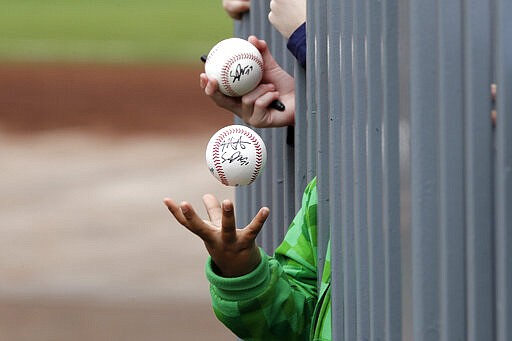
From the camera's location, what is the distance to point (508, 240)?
1293 mm

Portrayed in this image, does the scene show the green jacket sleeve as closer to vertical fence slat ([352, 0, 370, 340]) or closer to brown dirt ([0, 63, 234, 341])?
vertical fence slat ([352, 0, 370, 340])

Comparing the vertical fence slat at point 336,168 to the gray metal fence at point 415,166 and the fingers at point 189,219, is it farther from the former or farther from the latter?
the fingers at point 189,219

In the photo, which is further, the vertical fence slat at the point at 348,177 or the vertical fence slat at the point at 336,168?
the vertical fence slat at the point at 336,168

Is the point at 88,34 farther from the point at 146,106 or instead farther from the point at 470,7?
the point at 470,7

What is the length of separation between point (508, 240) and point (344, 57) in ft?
2.34

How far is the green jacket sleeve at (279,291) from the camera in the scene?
89.0 inches

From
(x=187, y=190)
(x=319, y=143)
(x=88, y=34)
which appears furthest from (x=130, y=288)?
(x=88, y=34)

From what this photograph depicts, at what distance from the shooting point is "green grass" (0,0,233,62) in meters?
18.9

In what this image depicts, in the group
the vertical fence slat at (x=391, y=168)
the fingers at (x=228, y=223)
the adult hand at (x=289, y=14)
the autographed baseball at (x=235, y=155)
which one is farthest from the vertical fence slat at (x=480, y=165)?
the adult hand at (x=289, y=14)

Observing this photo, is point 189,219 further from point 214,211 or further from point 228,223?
point 214,211

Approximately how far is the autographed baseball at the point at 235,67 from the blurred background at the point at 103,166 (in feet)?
15.2

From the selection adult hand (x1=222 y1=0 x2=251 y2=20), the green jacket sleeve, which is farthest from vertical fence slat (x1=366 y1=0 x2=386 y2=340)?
adult hand (x1=222 y1=0 x2=251 y2=20)

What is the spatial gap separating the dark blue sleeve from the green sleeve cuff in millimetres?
501

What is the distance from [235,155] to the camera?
2.53 meters
